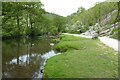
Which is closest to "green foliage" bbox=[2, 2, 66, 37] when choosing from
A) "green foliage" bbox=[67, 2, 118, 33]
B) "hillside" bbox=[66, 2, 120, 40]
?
"hillside" bbox=[66, 2, 120, 40]

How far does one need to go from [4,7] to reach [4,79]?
37.2 ft

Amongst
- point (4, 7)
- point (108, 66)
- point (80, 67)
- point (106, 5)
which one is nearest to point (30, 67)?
point (80, 67)

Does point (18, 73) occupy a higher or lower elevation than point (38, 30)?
lower

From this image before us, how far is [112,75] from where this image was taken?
10555 mm

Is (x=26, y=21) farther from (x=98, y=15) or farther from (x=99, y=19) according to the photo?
(x=98, y=15)

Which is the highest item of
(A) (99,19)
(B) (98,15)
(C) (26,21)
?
(B) (98,15)

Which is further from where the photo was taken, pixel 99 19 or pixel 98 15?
pixel 98 15

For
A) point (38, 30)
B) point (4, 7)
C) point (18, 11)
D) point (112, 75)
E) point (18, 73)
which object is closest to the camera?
point (112, 75)

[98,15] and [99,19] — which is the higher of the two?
[98,15]

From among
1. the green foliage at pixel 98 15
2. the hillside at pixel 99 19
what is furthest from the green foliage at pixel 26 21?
the green foliage at pixel 98 15

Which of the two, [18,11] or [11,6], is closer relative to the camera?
[11,6]

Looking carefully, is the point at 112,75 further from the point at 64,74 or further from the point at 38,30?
the point at 38,30

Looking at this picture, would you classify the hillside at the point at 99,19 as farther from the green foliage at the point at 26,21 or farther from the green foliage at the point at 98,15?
the green foliage at the point at 26,21

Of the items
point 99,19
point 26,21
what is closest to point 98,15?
point 99,19
